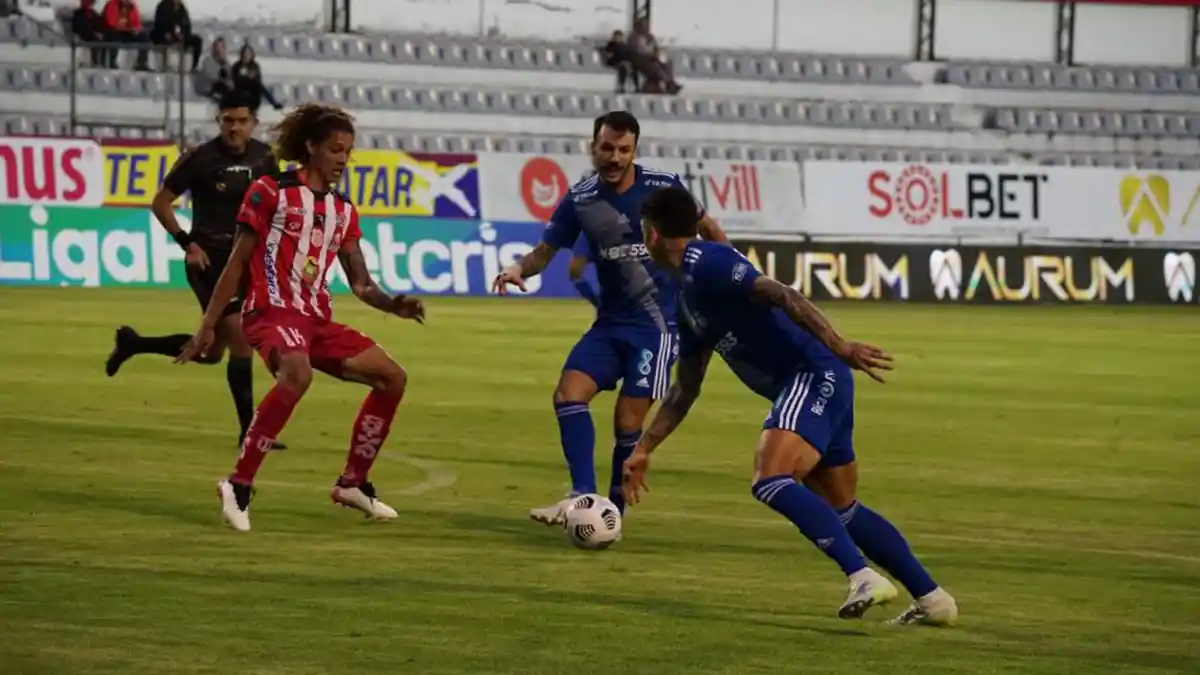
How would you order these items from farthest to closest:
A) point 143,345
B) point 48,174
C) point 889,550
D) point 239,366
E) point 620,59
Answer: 1. point 620,59
2. point 48,174
3. point 143,345
4. point 239,366
5. point 889,550

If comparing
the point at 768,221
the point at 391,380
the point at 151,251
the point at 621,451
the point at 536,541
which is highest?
the point at 391,380

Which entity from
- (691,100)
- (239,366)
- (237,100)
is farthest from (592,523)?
(691,100)

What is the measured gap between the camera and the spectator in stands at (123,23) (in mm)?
33969

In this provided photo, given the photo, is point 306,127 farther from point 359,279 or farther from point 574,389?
point 574,389

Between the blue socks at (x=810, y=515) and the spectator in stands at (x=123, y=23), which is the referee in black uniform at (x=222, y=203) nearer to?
the blue socks at (x=810, y=515)

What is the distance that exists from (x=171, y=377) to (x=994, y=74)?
83.3 ft

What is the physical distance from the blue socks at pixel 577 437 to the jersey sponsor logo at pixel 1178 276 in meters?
24.9

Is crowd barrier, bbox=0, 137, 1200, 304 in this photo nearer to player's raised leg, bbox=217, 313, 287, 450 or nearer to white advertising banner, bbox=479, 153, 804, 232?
white advertising banner, bbox=479, 153, 804, 232

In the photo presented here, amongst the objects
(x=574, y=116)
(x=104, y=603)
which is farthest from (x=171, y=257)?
(x=104, y=603)

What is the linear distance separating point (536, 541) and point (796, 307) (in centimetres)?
280

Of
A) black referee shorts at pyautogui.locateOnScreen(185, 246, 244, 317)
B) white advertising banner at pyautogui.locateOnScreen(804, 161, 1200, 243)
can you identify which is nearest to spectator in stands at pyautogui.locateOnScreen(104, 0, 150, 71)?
white advertising banner at pyautogui.locateOnScreen(804, 161, 1200, 243)

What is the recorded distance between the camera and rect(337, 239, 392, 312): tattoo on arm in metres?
10.8

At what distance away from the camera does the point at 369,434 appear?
35.6 feet

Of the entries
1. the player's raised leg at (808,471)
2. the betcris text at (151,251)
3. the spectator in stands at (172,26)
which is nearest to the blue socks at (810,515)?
the player's raised leg at (808,471)
